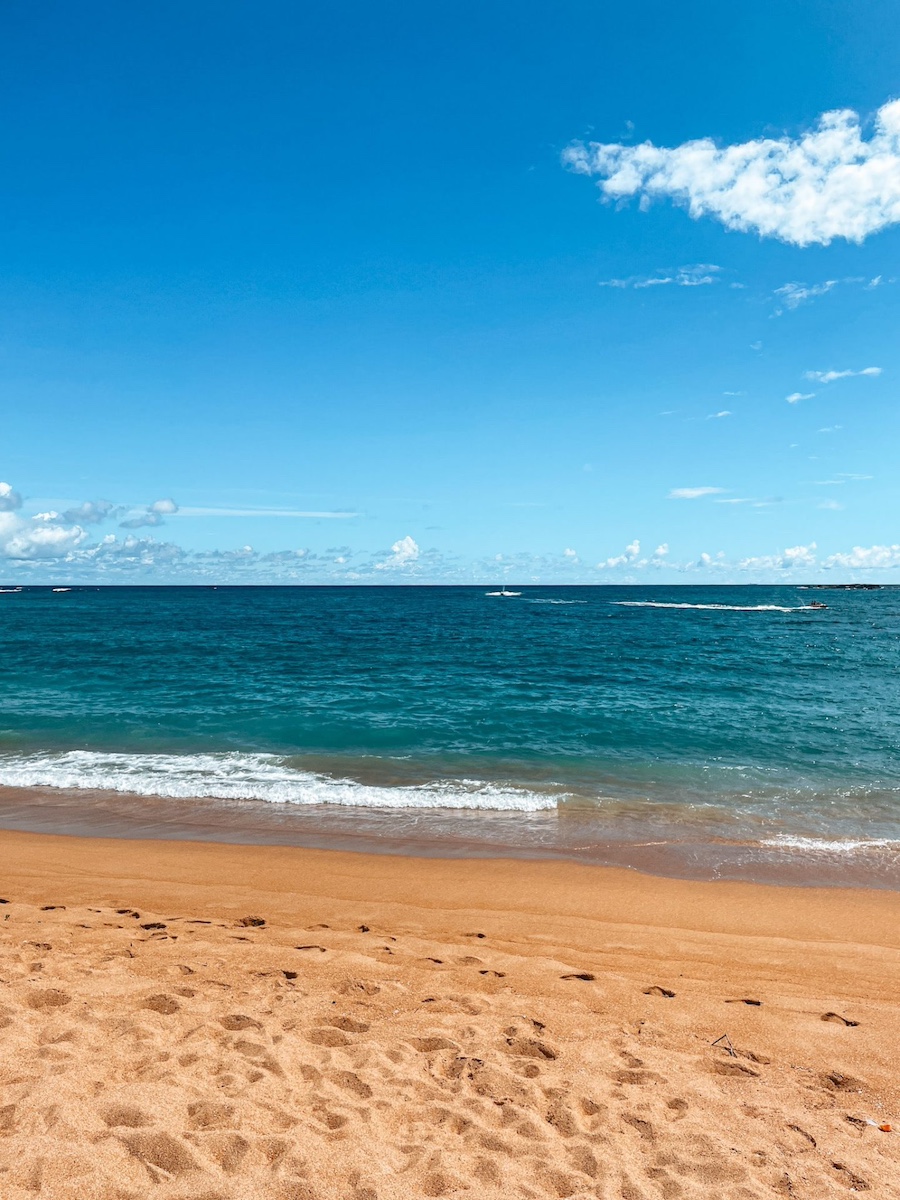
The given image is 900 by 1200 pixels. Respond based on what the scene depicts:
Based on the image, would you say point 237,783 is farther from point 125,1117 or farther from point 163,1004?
point 125,1117

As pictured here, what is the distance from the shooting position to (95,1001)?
5.86 metres

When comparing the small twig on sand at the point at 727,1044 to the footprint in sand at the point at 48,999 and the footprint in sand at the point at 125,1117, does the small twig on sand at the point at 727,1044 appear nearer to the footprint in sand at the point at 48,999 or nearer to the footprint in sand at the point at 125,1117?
the footprint in sand at the point at 125,1117

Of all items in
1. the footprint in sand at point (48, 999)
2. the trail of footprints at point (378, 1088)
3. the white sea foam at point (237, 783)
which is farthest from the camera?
the white sea foam at point (237, 783)

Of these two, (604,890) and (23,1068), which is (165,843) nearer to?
(23,1068)

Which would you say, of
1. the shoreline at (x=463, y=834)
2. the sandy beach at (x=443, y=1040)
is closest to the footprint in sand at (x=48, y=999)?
the sandy beach at (x=443, y=1040)

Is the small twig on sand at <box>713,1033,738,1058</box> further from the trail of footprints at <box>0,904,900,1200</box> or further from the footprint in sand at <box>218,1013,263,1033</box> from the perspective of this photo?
the footprint in sand at <box>218,1013,263,1033</box>

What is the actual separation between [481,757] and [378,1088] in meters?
12.0

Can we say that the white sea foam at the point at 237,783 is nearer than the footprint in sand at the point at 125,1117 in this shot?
No

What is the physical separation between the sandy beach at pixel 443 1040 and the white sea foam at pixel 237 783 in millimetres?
4078

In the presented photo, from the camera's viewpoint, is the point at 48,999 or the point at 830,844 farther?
the point at 830,844

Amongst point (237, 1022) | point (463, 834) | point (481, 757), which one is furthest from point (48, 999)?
point (481, 757)

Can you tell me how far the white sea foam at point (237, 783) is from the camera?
1365 centimetres

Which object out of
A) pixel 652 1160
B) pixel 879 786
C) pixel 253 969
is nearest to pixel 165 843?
pixel 253 969

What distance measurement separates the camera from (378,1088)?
15.8 feet
